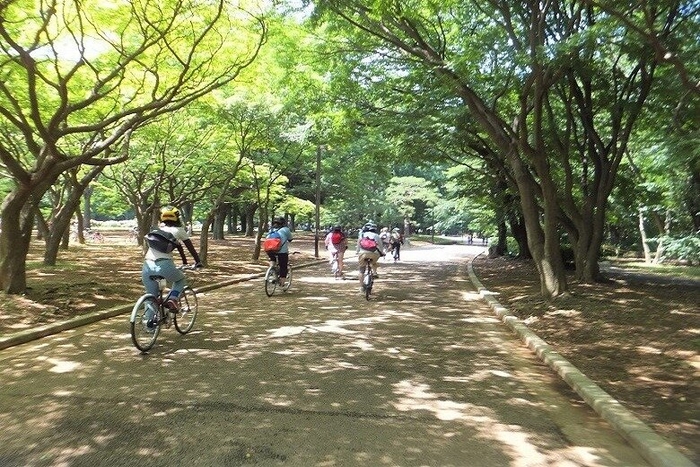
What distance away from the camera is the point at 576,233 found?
15078 mm

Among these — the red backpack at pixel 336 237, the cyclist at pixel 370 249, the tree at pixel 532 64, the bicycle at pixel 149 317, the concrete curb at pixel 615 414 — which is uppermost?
the tree at pixel 532 64

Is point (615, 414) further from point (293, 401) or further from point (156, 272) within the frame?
point (156, 272)

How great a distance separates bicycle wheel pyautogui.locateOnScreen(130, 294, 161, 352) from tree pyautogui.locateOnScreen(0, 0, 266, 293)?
13.3 feet

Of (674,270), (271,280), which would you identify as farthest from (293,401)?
(674,270)

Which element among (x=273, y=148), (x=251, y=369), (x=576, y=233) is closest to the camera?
(x=251, y=369)

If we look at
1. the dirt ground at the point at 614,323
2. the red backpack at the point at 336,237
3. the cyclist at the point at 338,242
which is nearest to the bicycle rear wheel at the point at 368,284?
the dirt ground at the point at 614,323

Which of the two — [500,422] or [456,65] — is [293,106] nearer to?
[456,65]

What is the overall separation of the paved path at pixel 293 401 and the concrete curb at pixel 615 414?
0.10 meters

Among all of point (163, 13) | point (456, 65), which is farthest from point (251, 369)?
point (163, 13)

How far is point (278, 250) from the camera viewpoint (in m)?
12.7

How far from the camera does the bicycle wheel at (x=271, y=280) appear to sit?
12.5m

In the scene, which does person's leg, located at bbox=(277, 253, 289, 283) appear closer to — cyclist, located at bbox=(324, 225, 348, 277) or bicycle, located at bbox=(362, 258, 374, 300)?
bicycle, located at bbox=(362, 258, 374, 300)

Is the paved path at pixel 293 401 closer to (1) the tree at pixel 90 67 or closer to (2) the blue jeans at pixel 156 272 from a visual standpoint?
(2) the blue jeans at pixel 156 272

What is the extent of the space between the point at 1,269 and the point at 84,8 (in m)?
5.11
